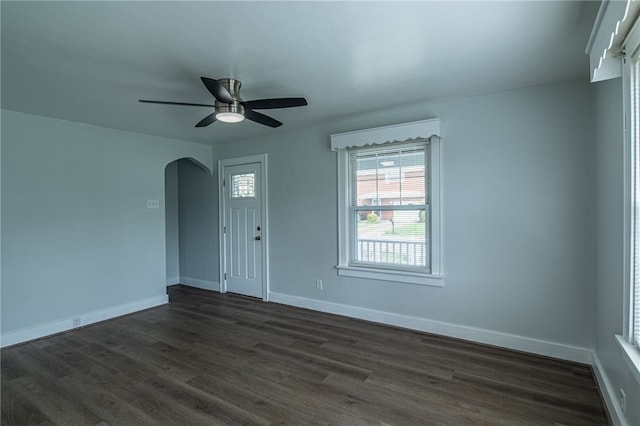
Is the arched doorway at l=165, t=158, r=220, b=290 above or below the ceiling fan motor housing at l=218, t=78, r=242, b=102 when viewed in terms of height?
below

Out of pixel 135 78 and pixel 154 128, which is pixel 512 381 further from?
pixel 154 128

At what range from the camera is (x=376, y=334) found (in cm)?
353

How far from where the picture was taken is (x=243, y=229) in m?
5.15

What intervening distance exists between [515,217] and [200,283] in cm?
496

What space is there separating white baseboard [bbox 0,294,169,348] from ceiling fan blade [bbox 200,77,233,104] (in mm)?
3321

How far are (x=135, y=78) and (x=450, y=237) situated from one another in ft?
10.8

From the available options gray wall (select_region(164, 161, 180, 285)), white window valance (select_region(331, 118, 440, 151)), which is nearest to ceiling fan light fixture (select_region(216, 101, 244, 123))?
white window valance (select_region(331, 118, 440, 151))

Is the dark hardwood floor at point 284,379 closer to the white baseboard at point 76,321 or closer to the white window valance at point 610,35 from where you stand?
the white baseboard at point 76,321

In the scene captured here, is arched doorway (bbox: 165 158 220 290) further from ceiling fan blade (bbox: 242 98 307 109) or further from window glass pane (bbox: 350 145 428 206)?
ceiling fan blade (bbox: 242 98 307 109)

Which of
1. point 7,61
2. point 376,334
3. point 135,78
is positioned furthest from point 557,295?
point 7,61

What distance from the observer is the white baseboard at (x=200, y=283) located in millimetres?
5543

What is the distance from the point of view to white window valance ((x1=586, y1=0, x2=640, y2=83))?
1.51m

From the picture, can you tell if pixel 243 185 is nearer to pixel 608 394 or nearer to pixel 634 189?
pixel 634 189

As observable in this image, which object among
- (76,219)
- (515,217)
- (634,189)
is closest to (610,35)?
(634,189)
